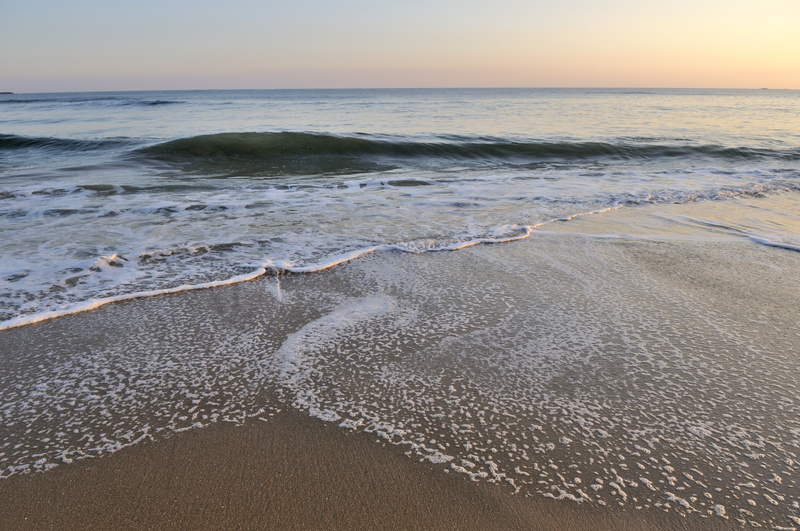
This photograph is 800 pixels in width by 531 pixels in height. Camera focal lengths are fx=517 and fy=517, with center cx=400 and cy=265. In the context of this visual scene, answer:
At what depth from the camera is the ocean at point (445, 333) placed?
5.94ft

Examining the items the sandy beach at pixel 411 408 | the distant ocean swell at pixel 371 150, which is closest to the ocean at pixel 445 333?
the sandy beach at pixel 411 408

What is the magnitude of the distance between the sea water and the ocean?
0.05 metres

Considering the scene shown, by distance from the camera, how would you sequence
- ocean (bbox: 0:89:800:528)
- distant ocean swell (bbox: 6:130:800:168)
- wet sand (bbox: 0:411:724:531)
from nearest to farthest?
wet sand (bbox: 0:411:724:531) → ocean (bbox: 0:89:800:528) → distant ocean swell (bbox: 6:130:800:168)

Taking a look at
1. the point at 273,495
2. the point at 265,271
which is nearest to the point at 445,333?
the point at 273,495

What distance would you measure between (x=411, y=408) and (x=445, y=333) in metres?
0.73

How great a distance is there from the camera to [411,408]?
2.08 meters

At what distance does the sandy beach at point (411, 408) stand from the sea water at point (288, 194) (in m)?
0.76

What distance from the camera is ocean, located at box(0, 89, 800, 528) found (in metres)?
1.81

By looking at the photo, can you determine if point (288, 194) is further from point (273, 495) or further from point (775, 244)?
point (273, 495)

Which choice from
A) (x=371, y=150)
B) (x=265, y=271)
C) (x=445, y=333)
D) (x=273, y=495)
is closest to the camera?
(x=273, y=495)

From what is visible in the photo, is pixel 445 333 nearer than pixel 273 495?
No

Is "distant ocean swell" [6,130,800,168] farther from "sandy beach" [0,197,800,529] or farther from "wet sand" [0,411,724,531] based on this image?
"wet sand" [0,411,724,531]

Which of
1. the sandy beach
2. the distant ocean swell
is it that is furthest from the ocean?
the distant ocean swell

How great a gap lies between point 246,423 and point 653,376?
1757 mm
